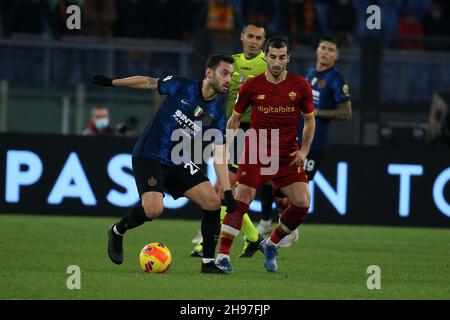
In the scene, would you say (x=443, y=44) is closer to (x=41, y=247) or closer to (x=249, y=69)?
(x=249, y=69)

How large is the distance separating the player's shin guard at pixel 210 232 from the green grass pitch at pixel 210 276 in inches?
10.0

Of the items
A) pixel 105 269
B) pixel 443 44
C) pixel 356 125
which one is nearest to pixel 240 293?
pixel 105 269

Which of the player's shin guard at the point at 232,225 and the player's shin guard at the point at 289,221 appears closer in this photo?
the player's shin guard at the point at 232,225

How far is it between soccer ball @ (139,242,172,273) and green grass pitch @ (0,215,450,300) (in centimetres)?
10

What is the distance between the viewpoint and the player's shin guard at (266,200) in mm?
15086

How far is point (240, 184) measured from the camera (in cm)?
1169

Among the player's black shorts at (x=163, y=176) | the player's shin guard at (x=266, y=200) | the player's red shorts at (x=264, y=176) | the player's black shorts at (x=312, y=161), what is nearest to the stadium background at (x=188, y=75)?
the player's shin guard at (x=266, y=200)

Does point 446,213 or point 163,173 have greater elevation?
point 163,173

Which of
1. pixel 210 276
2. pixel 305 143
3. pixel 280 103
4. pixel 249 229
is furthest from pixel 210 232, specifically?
pixel 249 229

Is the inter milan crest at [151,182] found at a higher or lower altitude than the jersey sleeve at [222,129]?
lower

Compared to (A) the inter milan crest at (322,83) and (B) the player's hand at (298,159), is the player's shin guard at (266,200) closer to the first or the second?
(A) the inter milan crest at (322,83)

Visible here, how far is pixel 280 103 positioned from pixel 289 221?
1.14 meters

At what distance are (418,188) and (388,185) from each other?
441 mm

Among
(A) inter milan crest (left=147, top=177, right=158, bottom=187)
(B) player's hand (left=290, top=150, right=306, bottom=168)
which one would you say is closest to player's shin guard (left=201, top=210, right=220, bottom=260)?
(A) inter milan crest (left=147, top=177, right=158, bottom=187)
